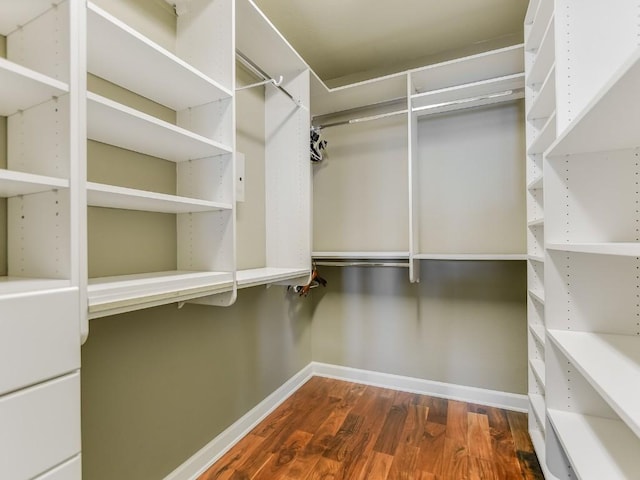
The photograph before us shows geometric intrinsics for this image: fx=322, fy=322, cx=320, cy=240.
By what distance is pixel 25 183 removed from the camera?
83 cm

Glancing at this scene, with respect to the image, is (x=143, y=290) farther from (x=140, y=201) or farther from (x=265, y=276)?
(x=265, y=276)

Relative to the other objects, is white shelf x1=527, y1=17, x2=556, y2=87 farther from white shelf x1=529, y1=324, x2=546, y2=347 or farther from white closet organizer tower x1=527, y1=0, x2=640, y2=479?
white shelf x1=529, y1=324, x2=546, y2=347

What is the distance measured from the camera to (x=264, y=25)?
176cm

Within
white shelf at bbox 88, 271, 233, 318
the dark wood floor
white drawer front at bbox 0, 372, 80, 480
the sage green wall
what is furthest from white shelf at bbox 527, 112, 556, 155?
white drawer front at bbox 0, 372, 80, 480

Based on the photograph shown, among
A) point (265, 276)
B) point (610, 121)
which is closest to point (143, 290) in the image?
point (265, 276)

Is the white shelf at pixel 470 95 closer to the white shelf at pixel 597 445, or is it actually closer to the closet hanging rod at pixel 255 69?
the closet hanging rod at pixel 255 69

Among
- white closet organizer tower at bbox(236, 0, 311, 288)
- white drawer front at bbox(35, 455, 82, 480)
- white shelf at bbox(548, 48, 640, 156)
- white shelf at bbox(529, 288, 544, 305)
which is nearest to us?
white shelf at bbox(548, 48, 640, 156)

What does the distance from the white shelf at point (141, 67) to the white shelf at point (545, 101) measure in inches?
56.5

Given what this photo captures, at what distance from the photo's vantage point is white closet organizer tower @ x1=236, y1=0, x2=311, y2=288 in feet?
7.36

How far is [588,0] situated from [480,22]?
46.0 inches

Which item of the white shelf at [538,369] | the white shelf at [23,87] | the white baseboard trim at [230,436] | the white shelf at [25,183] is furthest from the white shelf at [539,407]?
the white shelf at [23,87]

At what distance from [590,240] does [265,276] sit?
146cm

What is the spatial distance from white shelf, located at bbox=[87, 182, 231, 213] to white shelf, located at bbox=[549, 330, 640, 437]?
142 cm

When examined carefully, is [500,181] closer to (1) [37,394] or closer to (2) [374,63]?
(2) [374,63]
